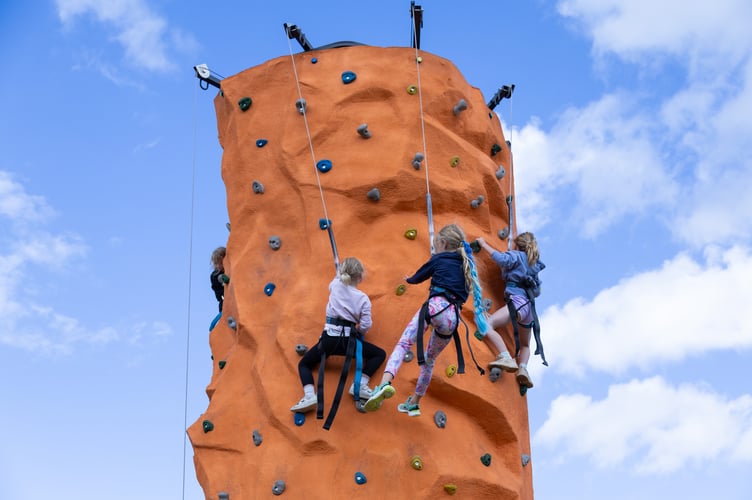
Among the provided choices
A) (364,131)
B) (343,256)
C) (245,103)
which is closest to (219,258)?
(245,103)

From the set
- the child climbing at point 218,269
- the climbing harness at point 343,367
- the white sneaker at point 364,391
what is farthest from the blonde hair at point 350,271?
the child climbing at point 218,269

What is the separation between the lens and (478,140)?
8484 millimetres

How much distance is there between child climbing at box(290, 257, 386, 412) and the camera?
22.7 feet

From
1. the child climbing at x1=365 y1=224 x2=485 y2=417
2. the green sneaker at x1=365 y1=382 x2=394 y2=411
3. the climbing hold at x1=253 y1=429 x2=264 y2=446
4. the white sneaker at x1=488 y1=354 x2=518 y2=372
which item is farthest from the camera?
the white sneaker at x1=488 y1=354 x2=518 y2=372

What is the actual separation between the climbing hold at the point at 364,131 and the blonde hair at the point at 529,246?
158cm

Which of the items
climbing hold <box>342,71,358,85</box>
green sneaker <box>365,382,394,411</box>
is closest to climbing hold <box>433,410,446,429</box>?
green sneaker <box>365,382,394,411</box>

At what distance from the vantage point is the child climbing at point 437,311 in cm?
649

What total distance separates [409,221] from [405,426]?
1774 millimetres

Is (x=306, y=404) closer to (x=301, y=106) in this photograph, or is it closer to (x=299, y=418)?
(x=299, y=418)

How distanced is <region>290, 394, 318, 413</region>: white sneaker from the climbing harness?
0.19 feet

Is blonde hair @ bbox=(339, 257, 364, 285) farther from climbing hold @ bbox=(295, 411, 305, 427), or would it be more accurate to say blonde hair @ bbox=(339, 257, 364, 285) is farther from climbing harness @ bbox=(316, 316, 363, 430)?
climbing hold @ bbox=(295, 411, 305, 427)

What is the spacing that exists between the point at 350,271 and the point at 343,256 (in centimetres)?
73

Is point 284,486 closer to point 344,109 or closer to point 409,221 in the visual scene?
point 409,221

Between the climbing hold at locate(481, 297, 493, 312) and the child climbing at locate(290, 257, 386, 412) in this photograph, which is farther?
the climbing hold at locate(481, 297, 493, 312)
